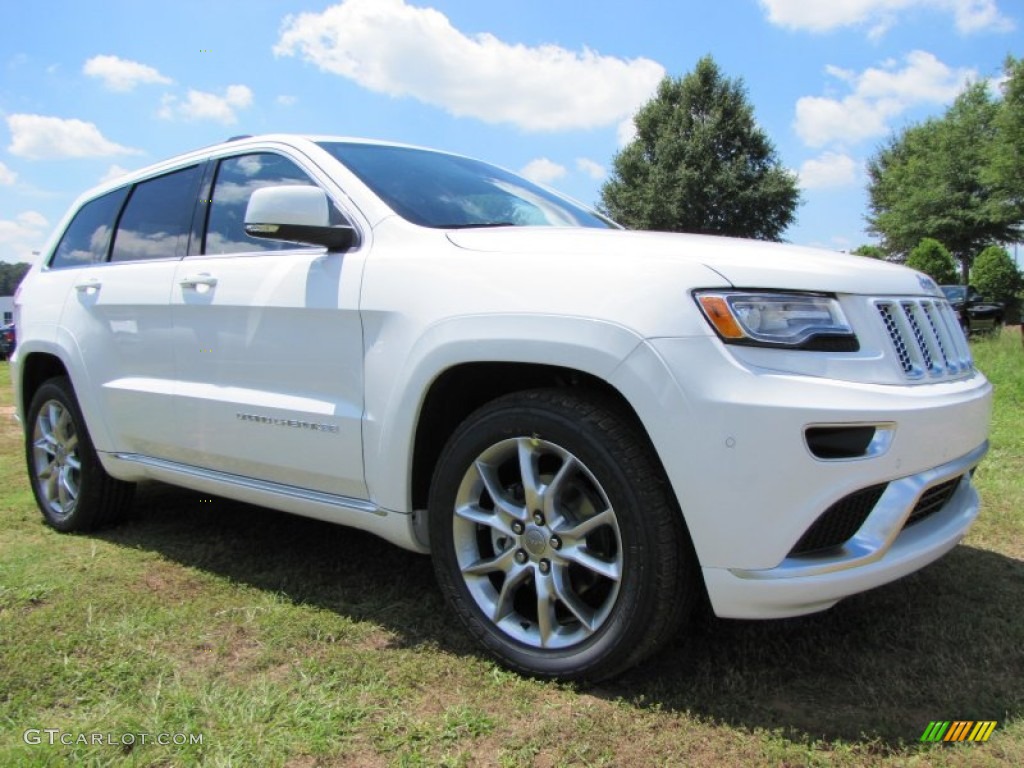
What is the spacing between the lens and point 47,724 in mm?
2182

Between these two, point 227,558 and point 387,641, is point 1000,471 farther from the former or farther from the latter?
point 227,558

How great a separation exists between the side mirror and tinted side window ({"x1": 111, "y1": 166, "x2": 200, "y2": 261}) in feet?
3.24

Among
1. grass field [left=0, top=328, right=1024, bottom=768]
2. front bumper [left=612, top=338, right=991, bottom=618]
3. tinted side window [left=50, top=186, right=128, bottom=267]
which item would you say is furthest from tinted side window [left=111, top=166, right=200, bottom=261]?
front bumper [left=612, top=338, right=991, bottom=618]

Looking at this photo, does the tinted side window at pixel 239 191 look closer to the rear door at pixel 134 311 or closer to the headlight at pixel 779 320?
the rear door at pixel 134 311

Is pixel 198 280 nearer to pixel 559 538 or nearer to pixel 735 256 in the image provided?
pixel 559 538

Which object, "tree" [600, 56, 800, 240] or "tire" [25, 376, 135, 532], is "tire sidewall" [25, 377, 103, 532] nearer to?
"tire" [25, 376, 135, 532]

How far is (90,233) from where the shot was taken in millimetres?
4164

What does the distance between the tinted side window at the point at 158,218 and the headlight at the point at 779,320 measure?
248 cm

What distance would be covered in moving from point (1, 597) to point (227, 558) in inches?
33.8

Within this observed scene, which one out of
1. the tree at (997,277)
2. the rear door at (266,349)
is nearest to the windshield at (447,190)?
the rear door at (266,349)

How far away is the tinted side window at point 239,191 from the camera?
313 cm

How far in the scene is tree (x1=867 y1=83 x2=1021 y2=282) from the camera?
121 feet

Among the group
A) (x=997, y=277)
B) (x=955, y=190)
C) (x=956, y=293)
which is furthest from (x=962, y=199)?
(x=956, y=293)

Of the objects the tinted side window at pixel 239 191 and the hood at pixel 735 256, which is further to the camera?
the tinted side window at pixel 239 191
